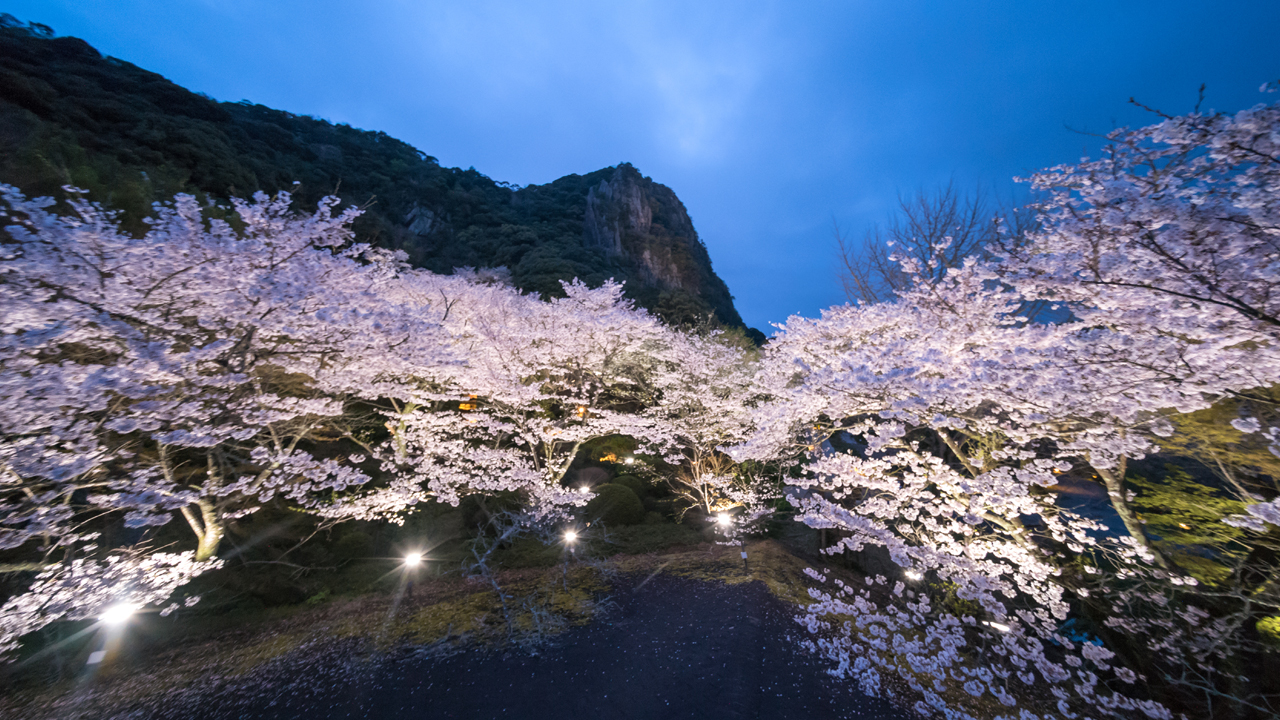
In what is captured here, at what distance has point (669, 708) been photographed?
5852 millimetres

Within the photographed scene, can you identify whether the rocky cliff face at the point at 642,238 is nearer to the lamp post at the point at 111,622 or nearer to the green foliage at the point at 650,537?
the green foliage at the point at 650,537

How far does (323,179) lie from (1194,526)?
39.9 m

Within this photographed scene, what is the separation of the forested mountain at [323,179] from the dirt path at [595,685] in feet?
27.3

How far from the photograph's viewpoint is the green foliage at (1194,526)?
564 centimetres

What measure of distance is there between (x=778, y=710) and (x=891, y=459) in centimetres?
409

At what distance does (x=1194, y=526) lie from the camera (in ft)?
19.3

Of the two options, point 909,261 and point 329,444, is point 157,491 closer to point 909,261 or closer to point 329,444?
point 329,444

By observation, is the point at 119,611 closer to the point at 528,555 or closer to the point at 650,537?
the point at 528,555

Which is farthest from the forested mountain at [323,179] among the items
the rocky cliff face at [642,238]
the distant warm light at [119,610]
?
the distant warm light at [119,610]

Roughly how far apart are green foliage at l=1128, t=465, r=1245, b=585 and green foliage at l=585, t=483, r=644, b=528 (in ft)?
34.2

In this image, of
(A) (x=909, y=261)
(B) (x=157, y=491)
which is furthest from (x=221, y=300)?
(A) (x=909, y=261)

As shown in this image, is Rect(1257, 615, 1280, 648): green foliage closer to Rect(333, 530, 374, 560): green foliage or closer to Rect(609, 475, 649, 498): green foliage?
Rect(609, 475, 649, 498): green foliage

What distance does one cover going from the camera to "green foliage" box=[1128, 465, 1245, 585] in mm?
5637

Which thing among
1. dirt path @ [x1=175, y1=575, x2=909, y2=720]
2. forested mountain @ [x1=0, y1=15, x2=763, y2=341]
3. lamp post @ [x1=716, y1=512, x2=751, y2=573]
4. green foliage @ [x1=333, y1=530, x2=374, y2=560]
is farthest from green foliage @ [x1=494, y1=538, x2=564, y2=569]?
forested mountain @ [x1=0, y1=15, x2=763, y2=341]
